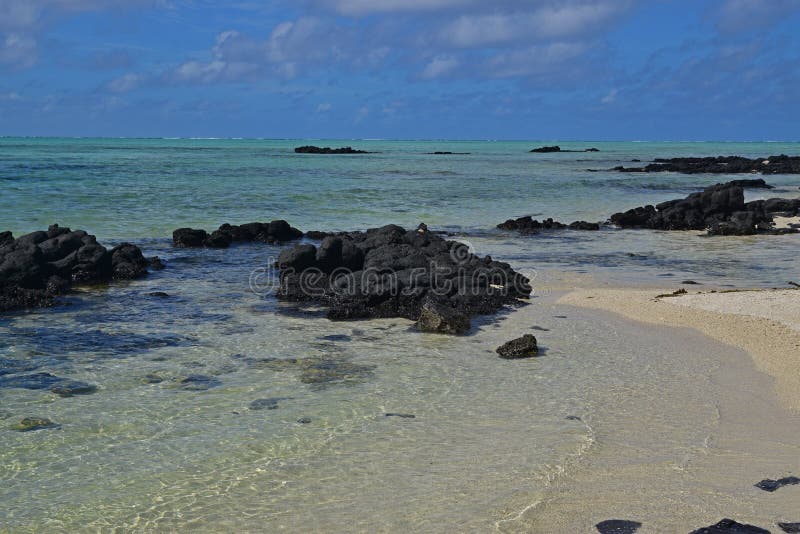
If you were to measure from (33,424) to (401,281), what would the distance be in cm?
639

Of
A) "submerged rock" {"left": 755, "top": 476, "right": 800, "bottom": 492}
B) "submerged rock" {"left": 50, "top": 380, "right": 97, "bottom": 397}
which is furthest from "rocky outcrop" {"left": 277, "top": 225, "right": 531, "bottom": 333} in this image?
"submerged rock" {"left": 755, "top": 476, "right": 800, "bottom": 492}

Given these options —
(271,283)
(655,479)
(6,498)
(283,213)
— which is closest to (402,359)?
(655,479)

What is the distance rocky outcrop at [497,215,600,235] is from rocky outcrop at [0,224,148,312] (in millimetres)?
12888

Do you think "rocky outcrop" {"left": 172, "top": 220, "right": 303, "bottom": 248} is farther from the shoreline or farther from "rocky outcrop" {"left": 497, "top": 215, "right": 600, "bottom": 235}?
the shoreline

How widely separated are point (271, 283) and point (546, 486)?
9.59 meters

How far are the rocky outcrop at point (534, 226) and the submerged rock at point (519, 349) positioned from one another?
1525 cm

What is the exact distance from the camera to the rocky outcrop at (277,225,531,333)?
11.3m

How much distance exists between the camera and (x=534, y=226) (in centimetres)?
2484

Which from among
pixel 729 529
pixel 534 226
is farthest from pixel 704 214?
pixel 729 529

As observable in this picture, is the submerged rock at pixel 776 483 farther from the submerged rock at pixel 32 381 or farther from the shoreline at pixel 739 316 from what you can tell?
the submerged rock at pixel 32 381

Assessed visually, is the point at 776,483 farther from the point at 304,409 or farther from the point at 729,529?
the point at 304,409

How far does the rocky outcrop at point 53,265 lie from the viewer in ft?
39.5

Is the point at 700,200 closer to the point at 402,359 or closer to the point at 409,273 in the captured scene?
the point at 409,273

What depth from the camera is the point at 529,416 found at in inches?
273
